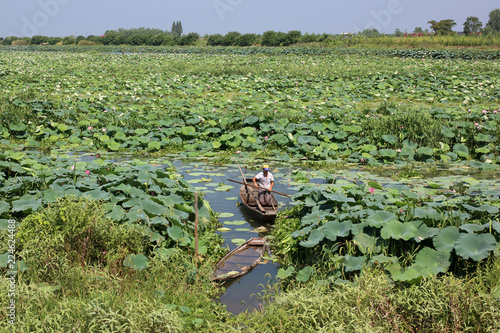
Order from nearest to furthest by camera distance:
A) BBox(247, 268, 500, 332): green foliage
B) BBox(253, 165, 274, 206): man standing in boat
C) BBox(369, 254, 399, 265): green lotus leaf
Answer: BBox(247, 268, 500, 332): green foliage → BBox(369, 254, 399, 265): green lotus leaf → BBox(253, 165, 274, 206): man standing in boat

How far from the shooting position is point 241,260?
571 cm

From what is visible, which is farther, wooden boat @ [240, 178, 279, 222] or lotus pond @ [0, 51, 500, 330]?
wooden boat @ [240, 178, 279, 222]

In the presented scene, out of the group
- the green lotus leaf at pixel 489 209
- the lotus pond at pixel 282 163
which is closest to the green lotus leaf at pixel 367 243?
the lotus pond at pixel 282 163

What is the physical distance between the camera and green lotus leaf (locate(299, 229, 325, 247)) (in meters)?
5.00

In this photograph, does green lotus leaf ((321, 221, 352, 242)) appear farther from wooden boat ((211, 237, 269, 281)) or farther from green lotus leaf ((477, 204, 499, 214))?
green lotus leaf ((477, 204, 499, 214))

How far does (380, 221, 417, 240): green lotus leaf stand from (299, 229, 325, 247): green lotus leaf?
2.39ft

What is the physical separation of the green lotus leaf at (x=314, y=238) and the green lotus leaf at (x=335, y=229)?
6 cm

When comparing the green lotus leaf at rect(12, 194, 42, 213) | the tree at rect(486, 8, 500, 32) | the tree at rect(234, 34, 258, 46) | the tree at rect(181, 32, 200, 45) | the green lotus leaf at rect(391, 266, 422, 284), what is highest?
the tree at rect(486, 8, 500, 32)

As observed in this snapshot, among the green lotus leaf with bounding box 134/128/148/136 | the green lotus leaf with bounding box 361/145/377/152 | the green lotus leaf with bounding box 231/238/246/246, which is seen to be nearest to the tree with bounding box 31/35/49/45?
the green lotus leaf with bounding box 134/128/148/136

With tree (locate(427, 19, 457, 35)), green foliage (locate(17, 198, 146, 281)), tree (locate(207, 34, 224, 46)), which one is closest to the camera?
green foliage (locate(17, 198, 146, 281))

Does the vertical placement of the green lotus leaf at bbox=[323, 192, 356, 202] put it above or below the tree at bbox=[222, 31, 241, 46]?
below

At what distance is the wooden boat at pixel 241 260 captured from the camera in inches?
210

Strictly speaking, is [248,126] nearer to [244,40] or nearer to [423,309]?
[423,309]

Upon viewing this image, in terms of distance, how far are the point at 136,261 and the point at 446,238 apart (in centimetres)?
336
